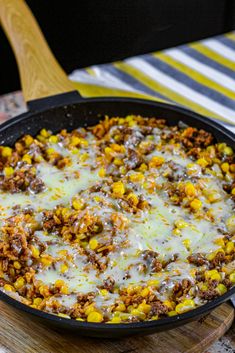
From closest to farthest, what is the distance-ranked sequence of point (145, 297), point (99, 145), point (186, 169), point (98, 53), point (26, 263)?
1. point (145, 297)
2. point (26, 263)
3. point (186, 169)
4. point (99, 145)
5. point (98, 53)

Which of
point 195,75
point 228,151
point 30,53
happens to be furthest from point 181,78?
point 228,151

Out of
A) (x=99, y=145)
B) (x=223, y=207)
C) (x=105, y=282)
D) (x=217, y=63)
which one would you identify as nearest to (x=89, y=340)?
(x=105, y=282)

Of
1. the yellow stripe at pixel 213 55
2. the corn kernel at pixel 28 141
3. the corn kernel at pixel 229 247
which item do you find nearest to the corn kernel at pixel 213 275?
the corn kernel at pixel 229 247

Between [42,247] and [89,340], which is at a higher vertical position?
[42,247]

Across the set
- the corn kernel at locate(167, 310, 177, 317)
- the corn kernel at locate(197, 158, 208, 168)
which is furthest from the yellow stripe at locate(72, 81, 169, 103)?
the corn kernel at locate(167, 310, 177, 317)

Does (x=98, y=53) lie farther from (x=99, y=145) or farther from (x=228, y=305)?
A: (x=228, y=305)

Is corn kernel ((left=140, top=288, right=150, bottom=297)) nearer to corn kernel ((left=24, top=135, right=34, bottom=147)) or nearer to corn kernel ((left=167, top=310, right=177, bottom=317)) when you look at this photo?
corn kernel ((left=167, top=310, right=177, bottom=317))

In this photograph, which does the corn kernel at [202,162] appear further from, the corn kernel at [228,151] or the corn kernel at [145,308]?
the corn kernel at [145,308]

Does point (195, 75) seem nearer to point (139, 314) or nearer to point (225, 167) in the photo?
point (225, 167)
